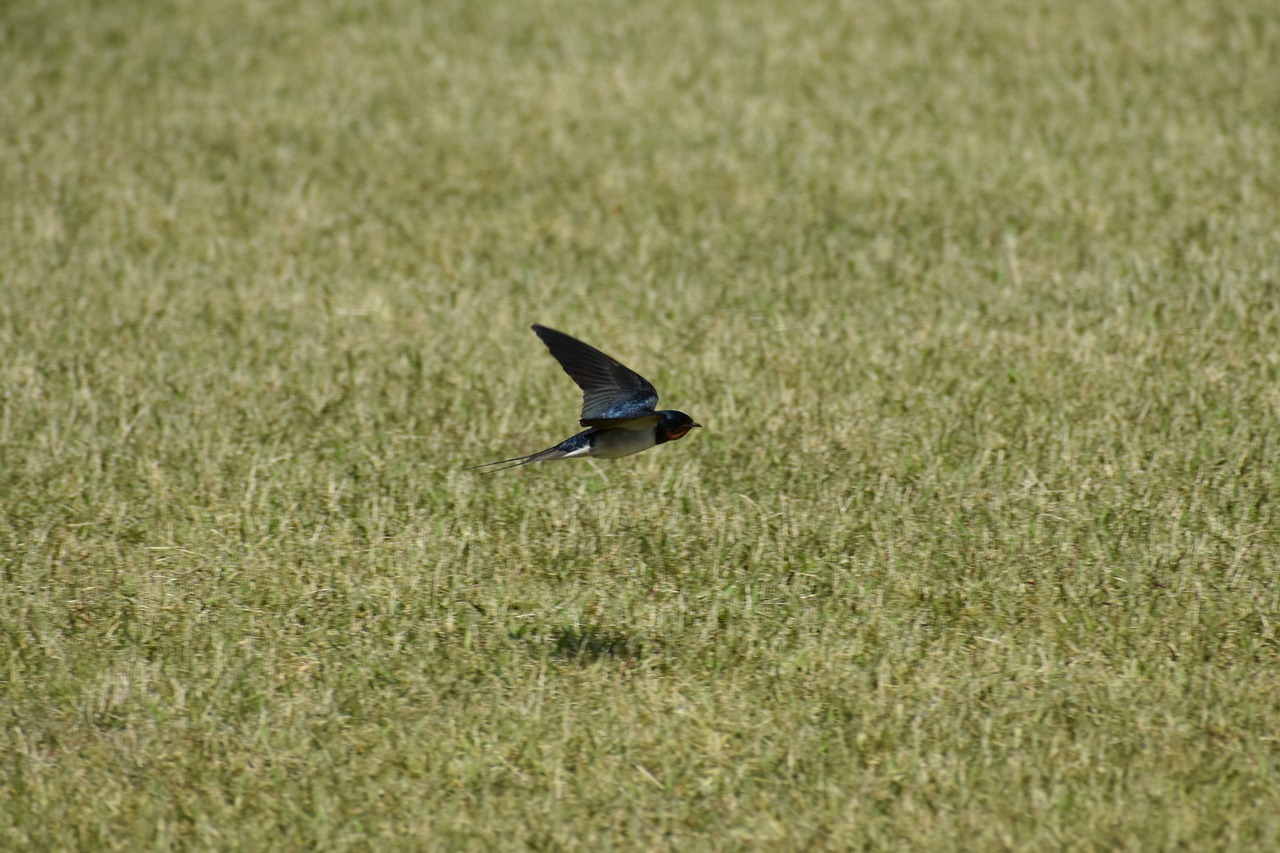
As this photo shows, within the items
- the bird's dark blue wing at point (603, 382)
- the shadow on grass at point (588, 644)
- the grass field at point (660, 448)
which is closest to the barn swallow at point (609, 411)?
the bird's dark blue wing at point (603, 382)

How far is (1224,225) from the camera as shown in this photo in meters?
9.78

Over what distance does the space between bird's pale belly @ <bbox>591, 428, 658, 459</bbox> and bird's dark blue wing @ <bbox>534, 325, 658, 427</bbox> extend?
8 centimetres

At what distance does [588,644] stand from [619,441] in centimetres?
82

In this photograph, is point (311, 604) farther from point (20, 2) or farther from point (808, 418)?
point (20, 2)

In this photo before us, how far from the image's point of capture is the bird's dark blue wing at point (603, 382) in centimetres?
613

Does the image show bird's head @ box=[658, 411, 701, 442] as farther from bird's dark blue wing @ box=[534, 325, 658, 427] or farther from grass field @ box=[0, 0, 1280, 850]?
grass field @ box=[0, 0, 1280, 850]

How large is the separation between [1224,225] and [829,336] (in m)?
3.03

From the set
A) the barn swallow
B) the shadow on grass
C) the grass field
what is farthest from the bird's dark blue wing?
the shadow on grass

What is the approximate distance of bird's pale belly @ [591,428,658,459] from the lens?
19.8 feet

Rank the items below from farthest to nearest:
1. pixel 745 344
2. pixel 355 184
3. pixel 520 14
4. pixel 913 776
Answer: pixel 520 14 → pixel 355 184 → pixel 745 344 → pixel 913 776

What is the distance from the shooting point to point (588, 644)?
5715 mm

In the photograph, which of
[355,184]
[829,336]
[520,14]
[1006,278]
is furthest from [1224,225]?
[520,14]

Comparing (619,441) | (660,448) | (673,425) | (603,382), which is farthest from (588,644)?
(660,448)

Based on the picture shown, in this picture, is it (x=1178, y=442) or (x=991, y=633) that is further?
(x=1178, y=442)
